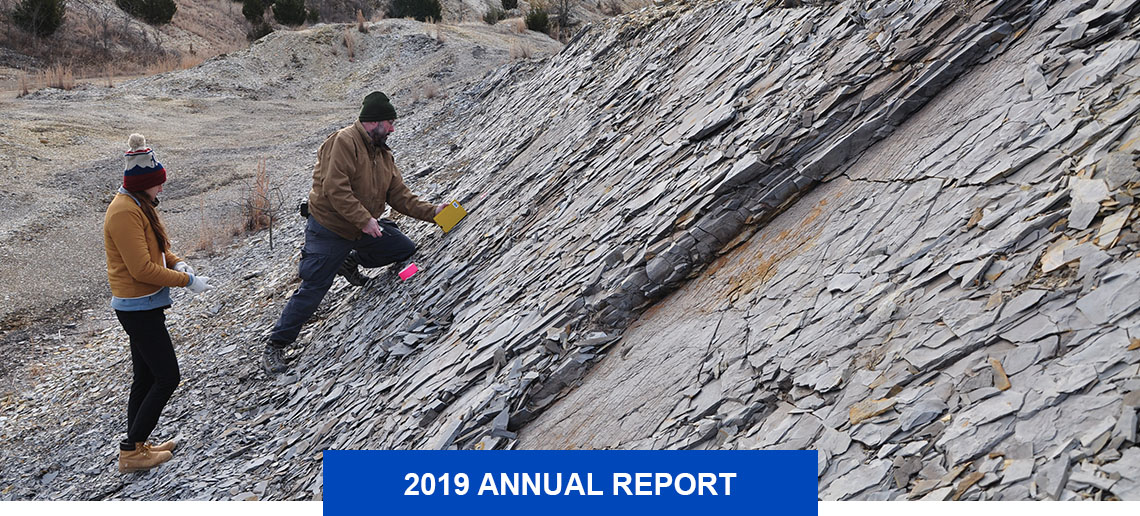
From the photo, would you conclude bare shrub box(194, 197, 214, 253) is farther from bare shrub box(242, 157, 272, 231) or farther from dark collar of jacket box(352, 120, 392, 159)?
dark collar of jacket box(352, 120, 392, 159)

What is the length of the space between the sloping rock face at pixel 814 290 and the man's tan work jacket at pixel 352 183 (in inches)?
29.5

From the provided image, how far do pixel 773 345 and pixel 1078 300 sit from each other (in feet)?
4.17

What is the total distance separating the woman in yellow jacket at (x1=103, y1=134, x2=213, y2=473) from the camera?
4719mm

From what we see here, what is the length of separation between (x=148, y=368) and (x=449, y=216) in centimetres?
297

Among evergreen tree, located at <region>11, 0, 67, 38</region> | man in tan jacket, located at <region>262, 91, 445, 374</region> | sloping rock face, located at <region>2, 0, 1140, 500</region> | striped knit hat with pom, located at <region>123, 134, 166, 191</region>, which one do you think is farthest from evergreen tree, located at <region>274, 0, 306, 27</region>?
striped knit hat with pom, located at <region>123, 134, 166, 191</region>

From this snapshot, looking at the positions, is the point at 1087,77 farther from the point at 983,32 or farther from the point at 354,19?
the point at 354,19

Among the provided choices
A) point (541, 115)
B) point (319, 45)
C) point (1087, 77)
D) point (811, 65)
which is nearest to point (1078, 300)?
point (1087, 77)

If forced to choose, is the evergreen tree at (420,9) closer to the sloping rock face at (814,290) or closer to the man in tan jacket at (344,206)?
the man in tan jacket at (344,206)

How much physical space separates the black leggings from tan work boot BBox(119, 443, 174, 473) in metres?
0.09

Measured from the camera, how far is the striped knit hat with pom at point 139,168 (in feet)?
15.4

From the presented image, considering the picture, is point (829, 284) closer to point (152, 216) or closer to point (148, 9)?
point (152, 216)

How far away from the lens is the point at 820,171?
4473mm

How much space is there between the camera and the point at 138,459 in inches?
204

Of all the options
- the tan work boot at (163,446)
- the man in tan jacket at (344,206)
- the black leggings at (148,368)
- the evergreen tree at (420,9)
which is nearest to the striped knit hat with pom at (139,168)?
the black leggings at (148,368)
